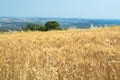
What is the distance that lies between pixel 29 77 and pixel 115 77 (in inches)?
43.9

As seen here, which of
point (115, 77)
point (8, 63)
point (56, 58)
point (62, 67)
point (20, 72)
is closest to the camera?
point (115, 77)

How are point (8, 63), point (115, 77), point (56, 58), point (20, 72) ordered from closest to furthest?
1. point (115, 77)
2. point (20, 72)
3. point (8, 63)
4. point (56, 58)

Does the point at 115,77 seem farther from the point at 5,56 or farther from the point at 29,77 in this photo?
the point at 5,56

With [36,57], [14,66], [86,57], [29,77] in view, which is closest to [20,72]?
[29,77]

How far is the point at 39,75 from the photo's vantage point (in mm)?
3859

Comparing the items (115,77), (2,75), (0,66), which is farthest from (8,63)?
(115,77)

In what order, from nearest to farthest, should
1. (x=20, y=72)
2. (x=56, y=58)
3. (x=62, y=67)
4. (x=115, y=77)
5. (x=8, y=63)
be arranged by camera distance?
(x=115, y=77) → (x=20, y=72) → (x=62, y=67) → (x=8, y=63) → (x=56, y=58)

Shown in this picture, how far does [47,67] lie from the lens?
4289 millimetres

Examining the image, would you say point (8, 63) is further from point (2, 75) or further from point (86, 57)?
point (86, 57)

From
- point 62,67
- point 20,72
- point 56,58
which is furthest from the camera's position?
point 56,58

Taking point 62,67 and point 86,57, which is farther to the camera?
point 86,57

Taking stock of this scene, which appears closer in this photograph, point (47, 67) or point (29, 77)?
point (29, 77)

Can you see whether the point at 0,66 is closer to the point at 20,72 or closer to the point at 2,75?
the point at 2,75

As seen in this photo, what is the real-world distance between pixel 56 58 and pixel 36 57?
36 cm
